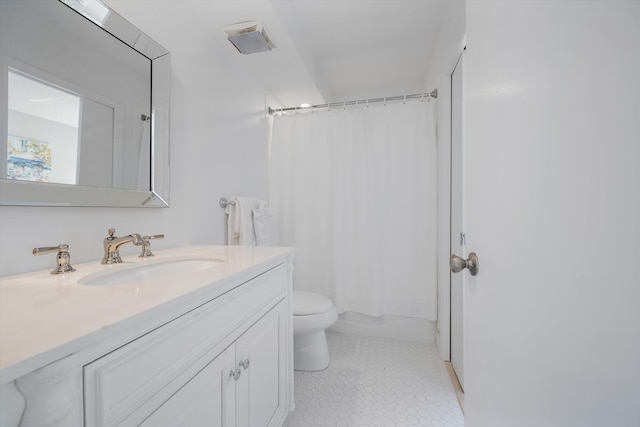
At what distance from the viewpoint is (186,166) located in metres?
1.37

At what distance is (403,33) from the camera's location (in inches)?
75.5

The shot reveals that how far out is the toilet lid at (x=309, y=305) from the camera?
168 centimetres

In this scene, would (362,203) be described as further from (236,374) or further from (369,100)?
(236,374)

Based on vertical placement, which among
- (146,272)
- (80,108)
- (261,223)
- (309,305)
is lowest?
Answer: (309,305)

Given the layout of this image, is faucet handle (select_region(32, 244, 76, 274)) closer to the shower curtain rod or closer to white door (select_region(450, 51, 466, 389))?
white door (select_region(450, 51, 466, 389))

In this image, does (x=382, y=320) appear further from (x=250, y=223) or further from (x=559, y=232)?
(x=559, y=232)

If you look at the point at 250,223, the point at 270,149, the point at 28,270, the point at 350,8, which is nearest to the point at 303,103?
the point at 270,149

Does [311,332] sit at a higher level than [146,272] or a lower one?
lower

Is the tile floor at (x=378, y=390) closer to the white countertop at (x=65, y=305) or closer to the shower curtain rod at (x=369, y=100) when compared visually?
the white countertop at (x=65, y=305)

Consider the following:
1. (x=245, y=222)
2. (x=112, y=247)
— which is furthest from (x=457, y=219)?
(x=112, y=247)

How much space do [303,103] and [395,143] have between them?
101 centimetres

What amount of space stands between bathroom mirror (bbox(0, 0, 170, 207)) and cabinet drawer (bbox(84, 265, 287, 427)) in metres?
0.62

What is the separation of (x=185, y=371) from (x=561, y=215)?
2.54 ft

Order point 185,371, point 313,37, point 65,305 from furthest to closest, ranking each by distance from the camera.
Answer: point 313,37, point 185,371, point 65,305
